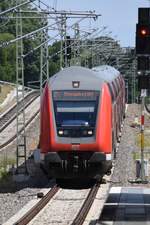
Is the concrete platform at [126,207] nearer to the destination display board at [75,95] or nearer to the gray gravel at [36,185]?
the gray gravel at [36,185]

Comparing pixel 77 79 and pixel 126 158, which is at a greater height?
pixel 77 79

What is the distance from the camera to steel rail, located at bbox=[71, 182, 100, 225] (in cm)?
1712

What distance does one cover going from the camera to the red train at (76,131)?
2097 cm

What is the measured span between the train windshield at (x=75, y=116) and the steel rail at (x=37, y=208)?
204 cm

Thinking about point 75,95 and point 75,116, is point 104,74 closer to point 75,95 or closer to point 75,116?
point 75,95

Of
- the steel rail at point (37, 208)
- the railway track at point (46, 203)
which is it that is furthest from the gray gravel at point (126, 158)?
the steel rail at point (37, 208)

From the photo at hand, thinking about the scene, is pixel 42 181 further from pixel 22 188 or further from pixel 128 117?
pixel 128 117

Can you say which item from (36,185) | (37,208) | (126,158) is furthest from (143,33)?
(126,158)

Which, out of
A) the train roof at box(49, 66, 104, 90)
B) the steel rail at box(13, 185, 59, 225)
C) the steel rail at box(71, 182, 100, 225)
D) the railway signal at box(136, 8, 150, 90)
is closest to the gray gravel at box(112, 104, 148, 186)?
the steel rail at box(71, 182, 100, 225)

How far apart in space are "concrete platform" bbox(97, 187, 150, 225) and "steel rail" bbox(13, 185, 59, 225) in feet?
6.12

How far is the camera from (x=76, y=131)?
21.0 m

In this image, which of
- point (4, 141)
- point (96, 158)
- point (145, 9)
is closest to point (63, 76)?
point (96, 158)

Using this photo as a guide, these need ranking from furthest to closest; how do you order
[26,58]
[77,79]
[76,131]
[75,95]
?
[26,58], [77,79], [75,95], [76,131]

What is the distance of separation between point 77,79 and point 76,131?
1758 mm
